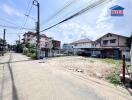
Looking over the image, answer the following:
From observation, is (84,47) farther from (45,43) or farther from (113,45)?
(45,43)

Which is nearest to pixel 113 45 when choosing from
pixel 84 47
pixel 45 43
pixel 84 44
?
pixel 84 47

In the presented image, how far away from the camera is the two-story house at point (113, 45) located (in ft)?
109

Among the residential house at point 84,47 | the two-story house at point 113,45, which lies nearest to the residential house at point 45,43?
the residential house at point 84,47

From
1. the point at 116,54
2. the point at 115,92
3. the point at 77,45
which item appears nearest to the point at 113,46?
the point at 116,54

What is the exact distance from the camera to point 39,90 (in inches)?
252

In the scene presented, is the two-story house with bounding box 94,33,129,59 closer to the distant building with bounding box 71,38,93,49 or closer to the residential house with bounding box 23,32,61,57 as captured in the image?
the distant building with bounding box 71,38,93,49

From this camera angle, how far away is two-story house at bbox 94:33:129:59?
33.2 m

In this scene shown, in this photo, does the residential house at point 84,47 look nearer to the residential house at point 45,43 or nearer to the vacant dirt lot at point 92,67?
the residential house at point 45,43

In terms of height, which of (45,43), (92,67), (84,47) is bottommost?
(92,67)

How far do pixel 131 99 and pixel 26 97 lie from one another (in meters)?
4.01

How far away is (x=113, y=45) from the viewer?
3647 centimetres

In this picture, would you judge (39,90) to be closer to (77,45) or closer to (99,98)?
(99,98)

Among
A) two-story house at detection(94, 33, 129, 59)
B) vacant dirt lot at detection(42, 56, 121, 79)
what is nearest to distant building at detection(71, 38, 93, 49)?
two-story house at detection(94, 33, 129, 59)

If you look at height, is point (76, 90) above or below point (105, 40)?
below
